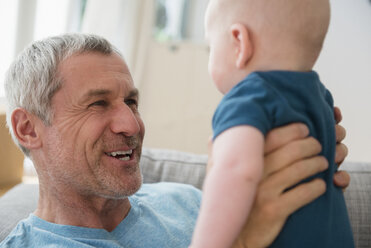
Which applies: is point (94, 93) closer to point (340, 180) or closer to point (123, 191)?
point (123, 191)

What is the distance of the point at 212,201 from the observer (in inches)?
29.4

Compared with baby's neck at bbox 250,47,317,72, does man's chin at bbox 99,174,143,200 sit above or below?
below

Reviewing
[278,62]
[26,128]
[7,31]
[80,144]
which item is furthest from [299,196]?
[7,31]

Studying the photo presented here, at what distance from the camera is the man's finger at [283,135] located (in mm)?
854

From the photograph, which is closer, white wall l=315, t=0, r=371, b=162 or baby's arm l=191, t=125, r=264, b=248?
baby's arm l=191, t=125, r=264, b=248

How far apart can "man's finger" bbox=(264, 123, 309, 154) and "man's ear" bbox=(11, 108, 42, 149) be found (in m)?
0.84

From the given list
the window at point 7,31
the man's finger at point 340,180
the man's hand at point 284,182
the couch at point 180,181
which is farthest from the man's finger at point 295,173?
the window at point 7,31

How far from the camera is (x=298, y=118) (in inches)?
33.9

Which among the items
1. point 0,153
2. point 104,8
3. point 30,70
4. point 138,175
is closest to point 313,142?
point 138,175

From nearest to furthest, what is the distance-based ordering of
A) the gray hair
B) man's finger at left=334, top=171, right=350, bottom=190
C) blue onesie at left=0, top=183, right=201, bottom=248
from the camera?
1. man's finger at left=334, top=171, right=350, bottom=190
2. blue onesie at left=0, top=183, right=201, bottom=248
3. the gray hair

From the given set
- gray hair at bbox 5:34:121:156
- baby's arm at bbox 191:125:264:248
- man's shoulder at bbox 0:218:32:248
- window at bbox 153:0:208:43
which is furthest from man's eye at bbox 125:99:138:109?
window at bbox 153:0:208:43

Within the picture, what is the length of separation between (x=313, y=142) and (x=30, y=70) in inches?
37.6

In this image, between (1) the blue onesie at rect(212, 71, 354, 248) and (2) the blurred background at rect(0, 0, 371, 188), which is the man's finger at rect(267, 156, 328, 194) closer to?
(1) the blue onesie at rect(212, 71, 354, 248)

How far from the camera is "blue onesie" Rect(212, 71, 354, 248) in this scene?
2.61 feet
